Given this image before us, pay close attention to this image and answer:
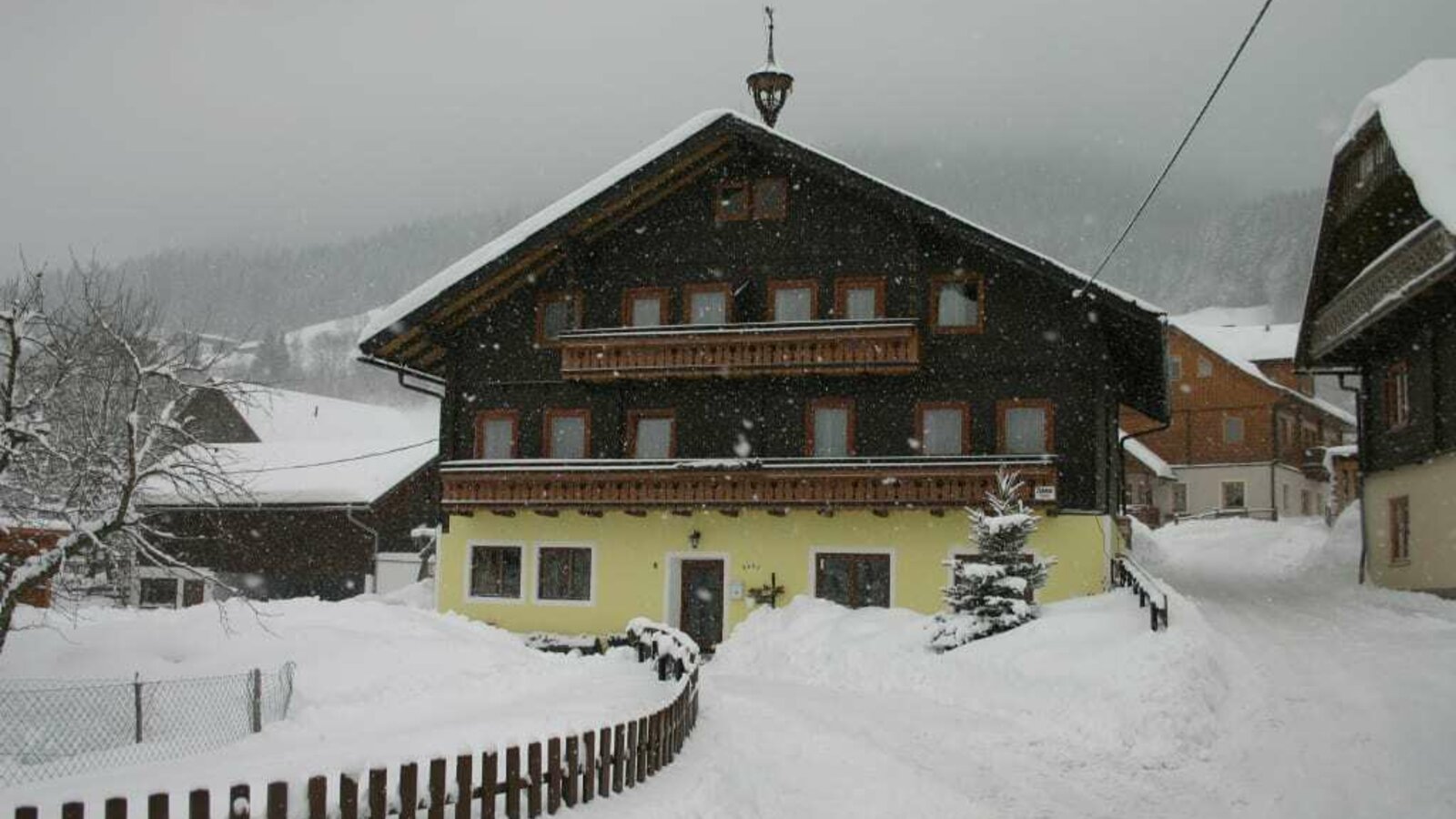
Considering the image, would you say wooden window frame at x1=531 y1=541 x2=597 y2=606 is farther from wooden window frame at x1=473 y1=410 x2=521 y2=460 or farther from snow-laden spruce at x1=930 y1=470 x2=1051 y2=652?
snow-laden spruce at x1=930 y1=470 x2=1051 y2=652

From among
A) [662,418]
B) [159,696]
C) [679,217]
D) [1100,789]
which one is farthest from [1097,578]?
[159,696]

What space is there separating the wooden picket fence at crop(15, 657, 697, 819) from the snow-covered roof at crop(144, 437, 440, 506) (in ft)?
90.3

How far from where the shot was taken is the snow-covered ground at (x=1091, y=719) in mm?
12109

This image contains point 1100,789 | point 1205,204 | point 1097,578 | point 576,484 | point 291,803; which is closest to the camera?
point 291,803

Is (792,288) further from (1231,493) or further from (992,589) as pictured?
(1231,493)

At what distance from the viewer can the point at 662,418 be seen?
31.3 metres

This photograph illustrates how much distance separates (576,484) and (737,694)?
1126 centimetres

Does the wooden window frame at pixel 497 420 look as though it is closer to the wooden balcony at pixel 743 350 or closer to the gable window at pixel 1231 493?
the wooden balcony at pixel 743 350

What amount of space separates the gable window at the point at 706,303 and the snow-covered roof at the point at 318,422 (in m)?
26.8

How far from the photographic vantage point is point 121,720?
59.9ft

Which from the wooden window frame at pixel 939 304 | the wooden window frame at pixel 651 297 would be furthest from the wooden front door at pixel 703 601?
the wooden window frame at pixel 939 304

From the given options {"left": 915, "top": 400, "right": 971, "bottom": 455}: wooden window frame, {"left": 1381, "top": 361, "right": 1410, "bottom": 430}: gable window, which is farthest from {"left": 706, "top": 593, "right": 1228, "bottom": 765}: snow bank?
{"left": 1381, "top": 361, "right": 1410, "bottom": 430}: gable window

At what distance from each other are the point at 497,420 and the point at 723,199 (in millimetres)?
7729

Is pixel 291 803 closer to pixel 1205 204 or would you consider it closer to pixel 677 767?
pixel 677 767
